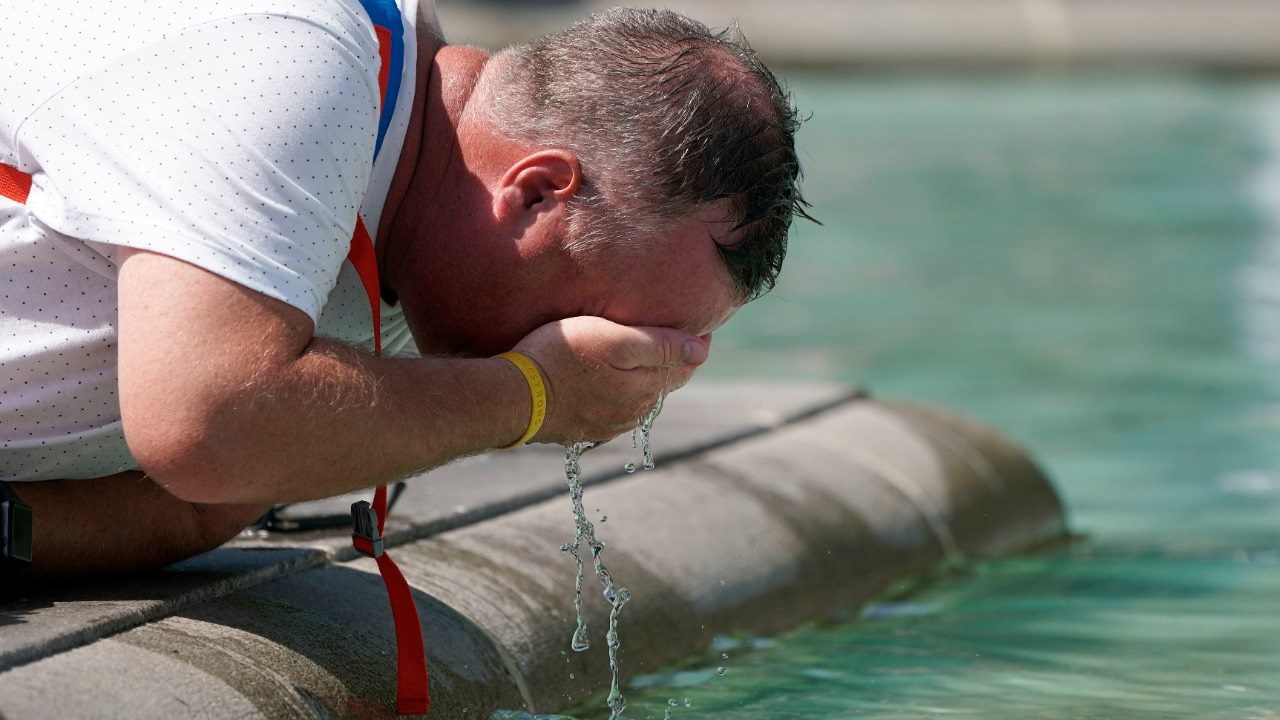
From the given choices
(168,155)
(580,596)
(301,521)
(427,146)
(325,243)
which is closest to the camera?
(168,155)

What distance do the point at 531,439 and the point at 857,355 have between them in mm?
6953

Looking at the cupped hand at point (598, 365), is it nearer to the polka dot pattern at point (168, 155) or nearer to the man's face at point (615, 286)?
the man's face at point (615, 286)

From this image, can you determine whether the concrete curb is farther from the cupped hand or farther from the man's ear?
the man's ear

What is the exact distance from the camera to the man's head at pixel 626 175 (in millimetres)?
2768

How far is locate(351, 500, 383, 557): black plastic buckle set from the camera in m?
2.93

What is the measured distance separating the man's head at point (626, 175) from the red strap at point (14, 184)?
2.16ft

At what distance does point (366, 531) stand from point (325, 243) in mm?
636

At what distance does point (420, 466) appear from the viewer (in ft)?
8.52

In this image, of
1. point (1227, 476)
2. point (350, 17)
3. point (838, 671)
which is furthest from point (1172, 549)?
point (350, 17)

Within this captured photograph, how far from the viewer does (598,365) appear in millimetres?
2781

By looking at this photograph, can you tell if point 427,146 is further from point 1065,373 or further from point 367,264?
point 1065,373

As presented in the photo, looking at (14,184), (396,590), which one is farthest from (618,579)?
(14,184)

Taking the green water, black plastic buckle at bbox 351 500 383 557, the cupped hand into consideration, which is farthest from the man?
the green water

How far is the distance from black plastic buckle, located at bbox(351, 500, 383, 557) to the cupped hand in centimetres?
32
